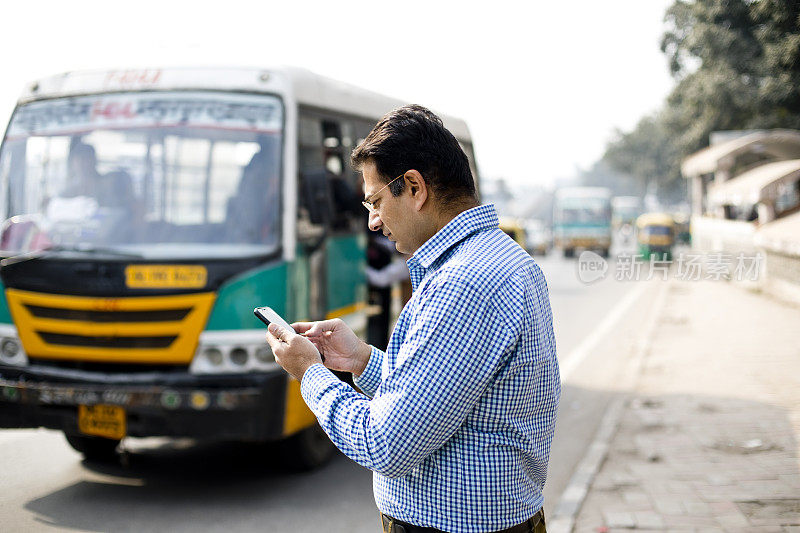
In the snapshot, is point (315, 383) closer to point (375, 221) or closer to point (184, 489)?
point (375, 221)

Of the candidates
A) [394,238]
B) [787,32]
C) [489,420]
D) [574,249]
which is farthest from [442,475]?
[574,249]

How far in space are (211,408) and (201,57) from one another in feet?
7.67

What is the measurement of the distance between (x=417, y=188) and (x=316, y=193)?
3.52 meters

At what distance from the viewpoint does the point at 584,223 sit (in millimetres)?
39969

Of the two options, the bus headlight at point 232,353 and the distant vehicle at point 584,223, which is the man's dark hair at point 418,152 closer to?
the bus headlight at point 232,353

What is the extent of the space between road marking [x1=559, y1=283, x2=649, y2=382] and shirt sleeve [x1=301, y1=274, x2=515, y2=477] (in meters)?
8.36

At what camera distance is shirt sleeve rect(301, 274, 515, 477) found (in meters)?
1.74

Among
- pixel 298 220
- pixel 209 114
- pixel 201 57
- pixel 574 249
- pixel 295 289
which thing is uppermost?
pixel 201 57

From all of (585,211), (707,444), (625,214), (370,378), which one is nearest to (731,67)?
(585,211)

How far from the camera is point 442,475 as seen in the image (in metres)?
1.86

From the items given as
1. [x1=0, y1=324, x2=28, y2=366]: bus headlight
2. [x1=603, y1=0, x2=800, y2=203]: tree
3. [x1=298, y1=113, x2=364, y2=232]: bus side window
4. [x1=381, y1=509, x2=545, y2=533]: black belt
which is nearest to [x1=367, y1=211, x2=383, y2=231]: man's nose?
[x1=381, y1=509, x2=545, y2=533]: black belt

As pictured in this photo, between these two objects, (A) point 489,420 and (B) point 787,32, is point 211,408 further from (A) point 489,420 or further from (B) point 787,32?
(B) point 787,32

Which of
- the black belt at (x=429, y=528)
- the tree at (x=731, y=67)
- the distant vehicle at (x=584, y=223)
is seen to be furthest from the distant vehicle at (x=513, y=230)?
the black belt at (x=429, y=528)

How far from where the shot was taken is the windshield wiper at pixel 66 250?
16.5 feet
